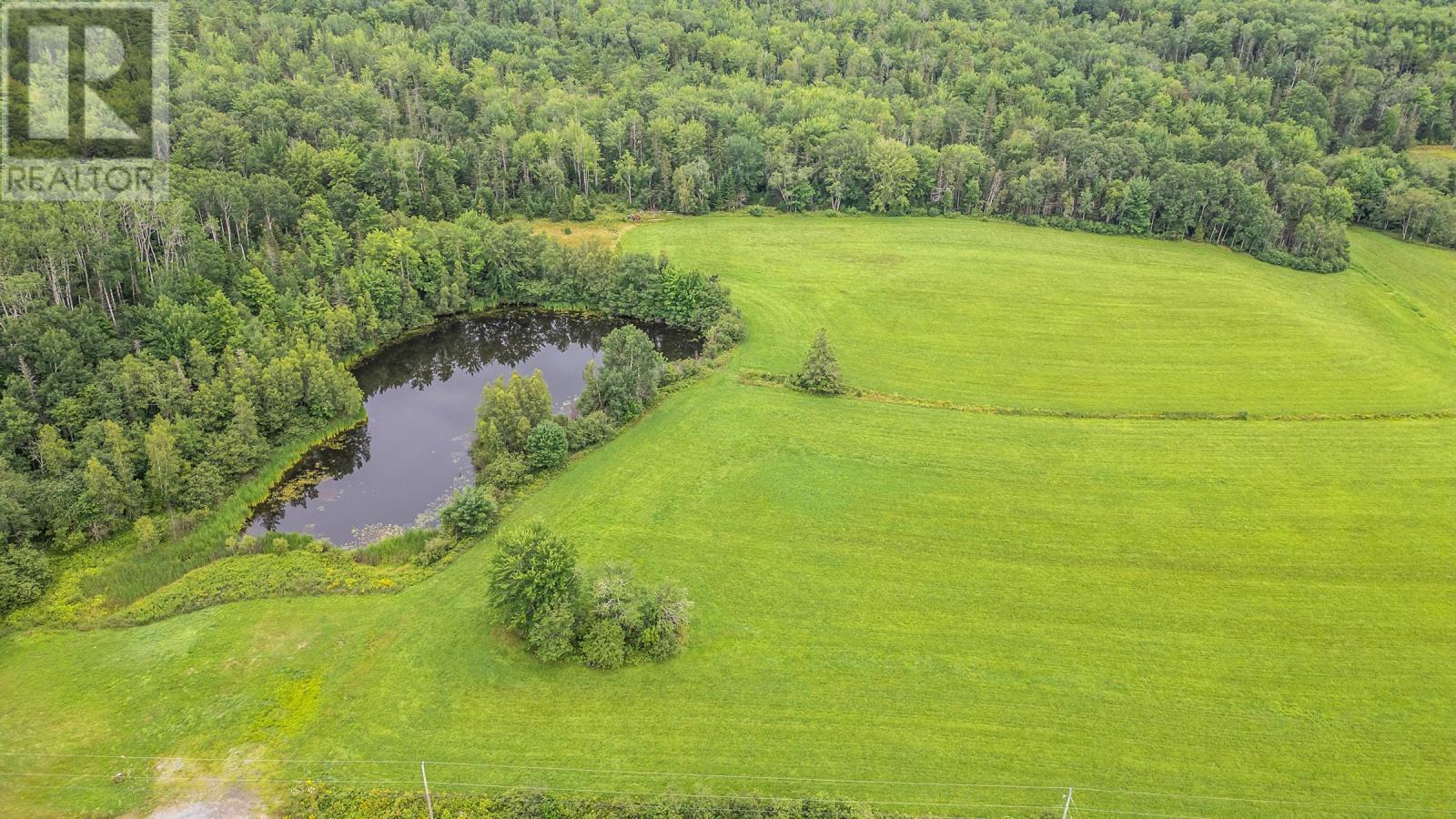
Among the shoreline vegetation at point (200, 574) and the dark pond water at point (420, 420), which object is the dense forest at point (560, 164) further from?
the dark pond water at point (420, 420)

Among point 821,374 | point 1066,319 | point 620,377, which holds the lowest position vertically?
point 620,377

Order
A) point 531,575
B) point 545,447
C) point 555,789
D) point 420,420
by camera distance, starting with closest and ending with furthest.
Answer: point 555,789
point 531,575
point 545,447
point 420,420

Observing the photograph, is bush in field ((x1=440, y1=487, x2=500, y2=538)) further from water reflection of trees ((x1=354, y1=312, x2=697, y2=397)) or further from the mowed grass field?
water reflection of trees ((x1=354, y1=312, x2=697, y2=397))

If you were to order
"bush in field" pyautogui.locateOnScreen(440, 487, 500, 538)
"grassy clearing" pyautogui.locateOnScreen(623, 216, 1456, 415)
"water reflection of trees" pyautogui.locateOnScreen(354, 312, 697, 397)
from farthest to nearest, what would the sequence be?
"water reflection of trees" pyautogui.locateOnScreen(354, 312, 697, 397) → "grassy clearing" pyautogui.locateOnScreen(623, 216, 1456, 415) → "bush in field" pyautogui.locateOnScreen(440, 487, 500, 538)

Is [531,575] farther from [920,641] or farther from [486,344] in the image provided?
[486,344]

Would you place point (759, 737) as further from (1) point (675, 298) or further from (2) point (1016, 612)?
(1) point (675, 298)

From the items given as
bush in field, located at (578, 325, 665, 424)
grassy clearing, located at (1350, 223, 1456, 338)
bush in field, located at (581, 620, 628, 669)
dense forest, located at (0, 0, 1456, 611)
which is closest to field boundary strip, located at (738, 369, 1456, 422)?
grassy clearing, located at (1350, 223, 1456, 338)

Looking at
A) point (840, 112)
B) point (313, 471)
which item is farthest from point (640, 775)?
point (840, 112)

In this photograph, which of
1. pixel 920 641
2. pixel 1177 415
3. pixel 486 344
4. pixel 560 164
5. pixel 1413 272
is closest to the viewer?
pixel 920 641

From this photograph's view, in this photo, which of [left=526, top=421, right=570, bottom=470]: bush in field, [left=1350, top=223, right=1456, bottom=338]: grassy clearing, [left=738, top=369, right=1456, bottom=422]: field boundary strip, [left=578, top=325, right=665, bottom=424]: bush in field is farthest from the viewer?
[left=1350, top=223, right=1456, bottom=338]: grassy clearing
